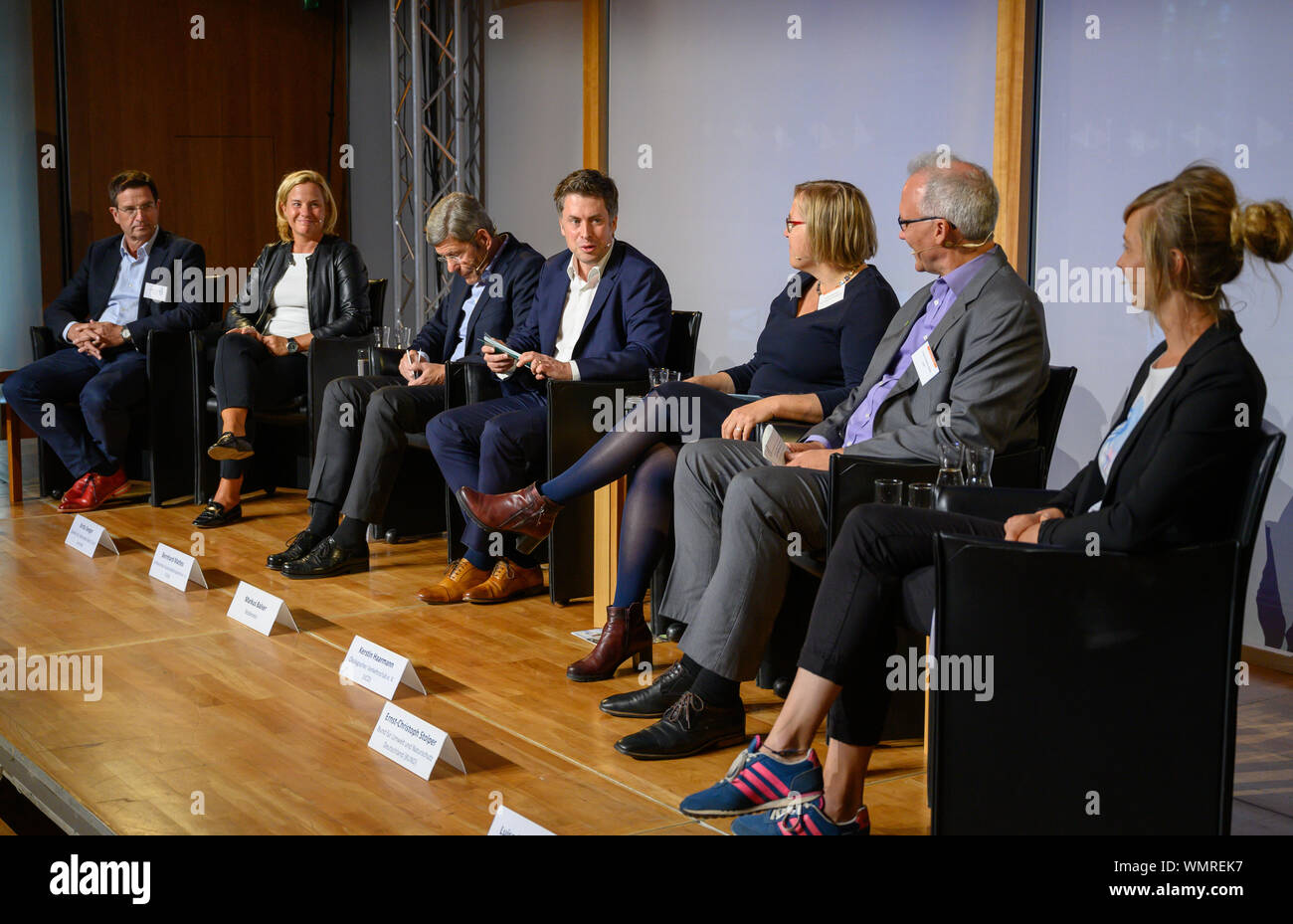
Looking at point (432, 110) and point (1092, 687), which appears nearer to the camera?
point (1092, 687)

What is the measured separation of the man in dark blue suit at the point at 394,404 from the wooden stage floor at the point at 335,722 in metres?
Result: 0.15

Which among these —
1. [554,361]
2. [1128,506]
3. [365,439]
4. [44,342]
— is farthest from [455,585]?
[44,342]

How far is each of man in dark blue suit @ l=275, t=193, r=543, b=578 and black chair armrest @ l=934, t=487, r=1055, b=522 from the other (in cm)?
228

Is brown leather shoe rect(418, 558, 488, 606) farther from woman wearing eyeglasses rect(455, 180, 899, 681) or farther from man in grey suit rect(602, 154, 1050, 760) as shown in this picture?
man in grey suit rect(602, 154, 1050, 760)

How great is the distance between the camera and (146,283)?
18.4ft

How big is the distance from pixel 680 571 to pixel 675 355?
1.40 m

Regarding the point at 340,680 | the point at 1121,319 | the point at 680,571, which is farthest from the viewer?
the point at 1121,319

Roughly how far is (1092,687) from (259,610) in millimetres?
2497

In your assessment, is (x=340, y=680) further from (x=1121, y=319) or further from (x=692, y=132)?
(x=692, y=132)

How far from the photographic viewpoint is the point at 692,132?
17.6 ft

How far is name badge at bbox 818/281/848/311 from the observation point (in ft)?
10.8

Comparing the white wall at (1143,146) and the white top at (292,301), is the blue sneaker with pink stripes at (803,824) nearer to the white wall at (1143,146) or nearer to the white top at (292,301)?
the white wall at (1143,146)

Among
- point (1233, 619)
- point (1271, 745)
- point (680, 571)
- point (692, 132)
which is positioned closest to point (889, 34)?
point (692, 132)

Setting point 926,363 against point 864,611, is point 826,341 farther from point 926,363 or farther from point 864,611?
point 864,611
